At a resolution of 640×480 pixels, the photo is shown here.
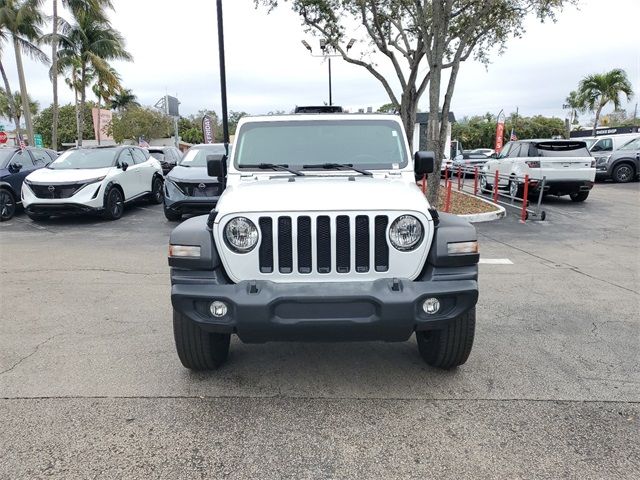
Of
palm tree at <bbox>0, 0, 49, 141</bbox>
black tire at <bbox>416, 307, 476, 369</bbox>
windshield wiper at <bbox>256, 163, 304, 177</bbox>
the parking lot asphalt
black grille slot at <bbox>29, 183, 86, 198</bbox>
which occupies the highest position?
palm tree at <bbox>0, 0, 49, 141</bbox>

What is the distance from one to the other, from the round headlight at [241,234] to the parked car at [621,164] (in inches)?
775

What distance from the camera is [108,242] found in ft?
29.7

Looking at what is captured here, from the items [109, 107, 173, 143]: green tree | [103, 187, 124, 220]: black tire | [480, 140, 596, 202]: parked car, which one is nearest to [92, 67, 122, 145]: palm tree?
[109, 107, 173, 143]: green tree

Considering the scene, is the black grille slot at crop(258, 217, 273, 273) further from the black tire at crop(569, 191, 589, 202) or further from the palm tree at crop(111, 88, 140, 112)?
the palm tree at crop(111, 88, 140, 112)

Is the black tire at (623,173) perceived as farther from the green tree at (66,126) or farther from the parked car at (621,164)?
the green tree at (66,126)

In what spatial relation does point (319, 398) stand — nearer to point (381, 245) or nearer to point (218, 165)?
point (381, 245)

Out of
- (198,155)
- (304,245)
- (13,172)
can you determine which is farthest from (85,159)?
(304,245)

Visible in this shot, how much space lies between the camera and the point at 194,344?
3.54m

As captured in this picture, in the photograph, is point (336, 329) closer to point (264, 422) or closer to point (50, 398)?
point (264, 422)

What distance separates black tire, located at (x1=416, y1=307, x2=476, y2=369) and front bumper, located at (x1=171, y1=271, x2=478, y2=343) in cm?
34

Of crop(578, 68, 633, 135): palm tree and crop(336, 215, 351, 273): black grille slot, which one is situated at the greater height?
crop(578, 68, 633, 135): palm tree

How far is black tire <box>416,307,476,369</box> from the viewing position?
3486 mm

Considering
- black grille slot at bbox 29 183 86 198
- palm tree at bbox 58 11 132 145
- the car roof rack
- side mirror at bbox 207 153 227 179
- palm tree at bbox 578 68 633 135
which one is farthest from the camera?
palm tree at bbox 578 68 633 135

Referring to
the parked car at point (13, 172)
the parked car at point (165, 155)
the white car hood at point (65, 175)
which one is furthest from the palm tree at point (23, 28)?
the white car hood at point (65, 175)
